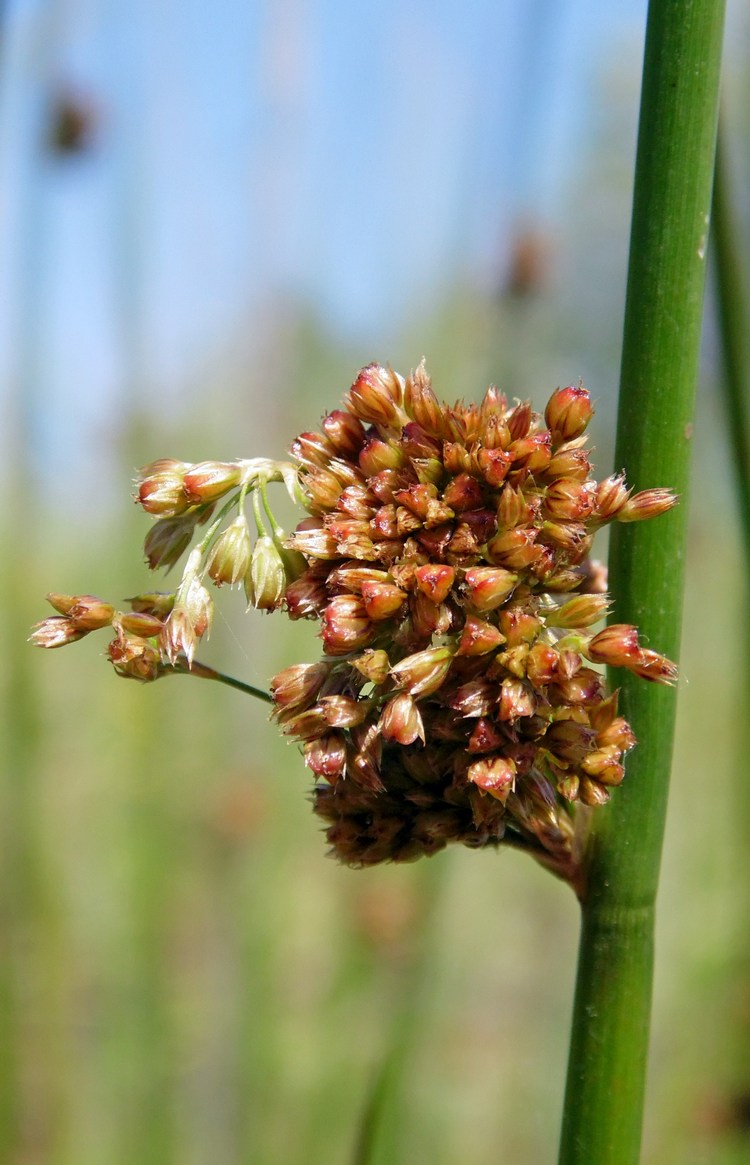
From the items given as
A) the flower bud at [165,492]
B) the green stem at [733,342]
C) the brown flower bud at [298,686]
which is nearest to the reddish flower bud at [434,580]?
the brown flower bud at [298,686]

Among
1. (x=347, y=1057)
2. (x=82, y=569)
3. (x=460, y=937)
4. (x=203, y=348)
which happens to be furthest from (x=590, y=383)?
(x=347, y=1057)

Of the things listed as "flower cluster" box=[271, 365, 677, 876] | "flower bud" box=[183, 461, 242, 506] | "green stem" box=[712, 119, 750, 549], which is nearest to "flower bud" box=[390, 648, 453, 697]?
"flower cluster" box=[271, 365, 677, 876]

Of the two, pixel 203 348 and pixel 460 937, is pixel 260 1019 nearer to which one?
pixel 460 937

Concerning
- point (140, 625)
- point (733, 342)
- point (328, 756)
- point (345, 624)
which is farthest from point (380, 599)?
point (733, 342)

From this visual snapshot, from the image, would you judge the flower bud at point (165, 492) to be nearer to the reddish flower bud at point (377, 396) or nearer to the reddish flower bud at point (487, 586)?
the reddish flower bud at point (377, 396)

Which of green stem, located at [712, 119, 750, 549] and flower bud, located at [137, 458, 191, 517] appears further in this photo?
green stem, located at [712, 119, 750, 549]

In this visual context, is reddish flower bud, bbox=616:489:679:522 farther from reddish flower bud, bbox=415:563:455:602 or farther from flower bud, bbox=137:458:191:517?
flower bud, bbox=137:458:191:517
